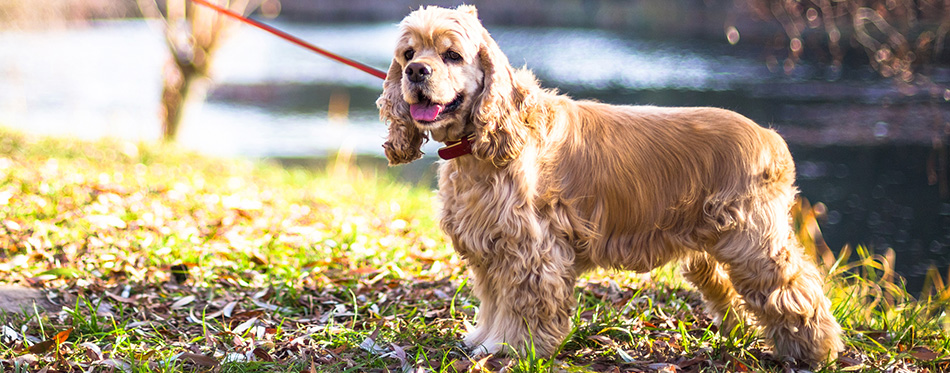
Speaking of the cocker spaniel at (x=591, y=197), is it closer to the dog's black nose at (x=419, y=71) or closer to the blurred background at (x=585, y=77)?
the dog's black nose at (x=419, y=71)

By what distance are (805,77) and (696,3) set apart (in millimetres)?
7552

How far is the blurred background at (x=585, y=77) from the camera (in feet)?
25.4

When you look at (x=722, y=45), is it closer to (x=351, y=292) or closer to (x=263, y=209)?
(x=263, y=209)

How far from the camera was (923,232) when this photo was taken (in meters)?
7.65

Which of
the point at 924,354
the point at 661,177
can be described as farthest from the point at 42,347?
the point at 924,354

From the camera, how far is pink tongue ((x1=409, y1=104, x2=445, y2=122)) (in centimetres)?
331

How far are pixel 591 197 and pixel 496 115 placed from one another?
62cm

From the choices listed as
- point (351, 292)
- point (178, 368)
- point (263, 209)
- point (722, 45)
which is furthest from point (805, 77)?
point (178, 368)

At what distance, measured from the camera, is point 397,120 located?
11.8 feet

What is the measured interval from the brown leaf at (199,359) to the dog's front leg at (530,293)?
1275 mm

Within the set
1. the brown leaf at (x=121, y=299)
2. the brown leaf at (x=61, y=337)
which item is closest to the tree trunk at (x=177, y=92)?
the brown leaf at (x=121, y=299)

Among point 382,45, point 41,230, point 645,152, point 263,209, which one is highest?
point 645,152

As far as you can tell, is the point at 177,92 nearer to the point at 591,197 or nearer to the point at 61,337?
the point at 61,337

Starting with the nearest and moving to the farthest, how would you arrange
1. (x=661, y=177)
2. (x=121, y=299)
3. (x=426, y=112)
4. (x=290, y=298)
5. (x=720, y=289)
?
(x=426, y=112), (x=661, y=177), (x=720, y=289), (x=121, y=299), (x=290, y=298)
